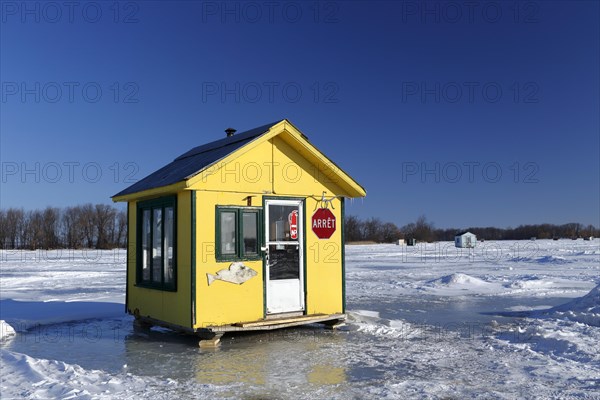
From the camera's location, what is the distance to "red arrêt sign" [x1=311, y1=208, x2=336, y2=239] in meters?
11.1

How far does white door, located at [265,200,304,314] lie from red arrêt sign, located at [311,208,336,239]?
0.34m

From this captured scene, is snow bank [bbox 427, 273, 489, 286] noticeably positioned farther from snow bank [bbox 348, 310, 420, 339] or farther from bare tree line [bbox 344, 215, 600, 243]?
bare tree line [bbox 344, 215, 600, 243]

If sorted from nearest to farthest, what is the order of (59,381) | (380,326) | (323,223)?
(59,381) → (323,223) → (380,326)

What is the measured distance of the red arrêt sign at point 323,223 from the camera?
1105cm

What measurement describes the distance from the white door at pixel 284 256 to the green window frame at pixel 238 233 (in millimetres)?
215

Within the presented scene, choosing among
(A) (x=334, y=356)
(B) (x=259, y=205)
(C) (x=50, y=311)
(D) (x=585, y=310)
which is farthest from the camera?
(C) (x=50, y=311)

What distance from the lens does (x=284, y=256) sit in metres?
10.6

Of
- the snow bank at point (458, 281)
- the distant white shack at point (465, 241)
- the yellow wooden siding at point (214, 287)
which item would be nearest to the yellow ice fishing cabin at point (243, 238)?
the yellow wooden siding at point (214, 287)

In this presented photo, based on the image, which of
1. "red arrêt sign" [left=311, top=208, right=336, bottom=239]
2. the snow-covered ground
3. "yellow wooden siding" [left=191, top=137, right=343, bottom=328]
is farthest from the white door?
the snow-covered ground

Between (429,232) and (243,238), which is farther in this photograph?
(429,232)

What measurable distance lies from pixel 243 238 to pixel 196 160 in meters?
2.32

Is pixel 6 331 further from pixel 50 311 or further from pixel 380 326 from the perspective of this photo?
pixel 380 326

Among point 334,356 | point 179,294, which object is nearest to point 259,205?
point 179,294

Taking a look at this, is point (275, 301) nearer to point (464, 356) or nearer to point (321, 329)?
point (321, 329)
